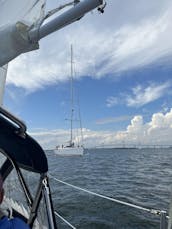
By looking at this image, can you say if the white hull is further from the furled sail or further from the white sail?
the furled sail

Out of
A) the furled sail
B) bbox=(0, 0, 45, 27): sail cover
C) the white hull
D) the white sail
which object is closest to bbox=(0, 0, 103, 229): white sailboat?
the furled sail

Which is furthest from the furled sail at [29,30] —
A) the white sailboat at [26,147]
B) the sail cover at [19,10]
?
the sail cover at [19,10]

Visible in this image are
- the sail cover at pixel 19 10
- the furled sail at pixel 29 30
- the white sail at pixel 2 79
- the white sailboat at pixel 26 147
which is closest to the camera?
the white sailboat at pixel 26 147

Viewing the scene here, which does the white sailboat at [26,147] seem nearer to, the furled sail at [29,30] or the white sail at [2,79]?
the furled sail at [29,30]

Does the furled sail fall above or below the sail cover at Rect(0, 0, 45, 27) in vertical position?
below

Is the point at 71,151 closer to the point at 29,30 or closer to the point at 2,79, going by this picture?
the point at 2,79

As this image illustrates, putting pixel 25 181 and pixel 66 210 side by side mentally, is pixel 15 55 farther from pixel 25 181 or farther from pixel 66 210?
pixel 66 210

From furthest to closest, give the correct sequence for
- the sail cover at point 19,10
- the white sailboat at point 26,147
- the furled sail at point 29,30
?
1. the sail cover at point 19,10
2. the furled sail at point 29,30
3. the white sailboat at point 26,147

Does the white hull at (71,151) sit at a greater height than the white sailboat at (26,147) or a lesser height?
greater

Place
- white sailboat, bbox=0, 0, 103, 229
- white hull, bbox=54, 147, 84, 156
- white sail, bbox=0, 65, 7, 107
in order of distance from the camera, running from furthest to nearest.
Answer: white hull, bbox=54, 147, 84, 156
white sail, bbox=0, 65, 7, 107
white sailboat, bbox=0, 0, 103, 229

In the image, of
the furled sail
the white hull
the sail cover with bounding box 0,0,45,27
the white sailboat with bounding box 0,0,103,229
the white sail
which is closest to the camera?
the white sailboat with bounding box 0,0,103,229

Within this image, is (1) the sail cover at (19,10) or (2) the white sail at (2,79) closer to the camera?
(1) the sail cover at (19,10)

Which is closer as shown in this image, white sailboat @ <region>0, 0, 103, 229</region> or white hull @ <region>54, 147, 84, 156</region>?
white sailboat @ <region>0, 0, 103, 229</region>

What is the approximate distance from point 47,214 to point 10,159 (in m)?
0.75
